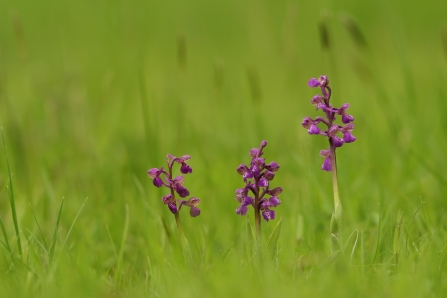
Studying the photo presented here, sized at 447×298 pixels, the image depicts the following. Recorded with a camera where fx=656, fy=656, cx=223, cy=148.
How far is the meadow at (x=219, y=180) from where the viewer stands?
2072 millimetres

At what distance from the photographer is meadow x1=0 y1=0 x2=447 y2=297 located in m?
2.07

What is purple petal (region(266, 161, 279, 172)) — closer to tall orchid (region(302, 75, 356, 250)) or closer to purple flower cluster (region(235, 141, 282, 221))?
purple flower cluster (region(235, 141, 282, 221))

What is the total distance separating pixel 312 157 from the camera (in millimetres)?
4066

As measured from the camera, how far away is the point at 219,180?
3961 millimetres

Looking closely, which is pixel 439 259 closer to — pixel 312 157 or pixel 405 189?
pixel 405 189

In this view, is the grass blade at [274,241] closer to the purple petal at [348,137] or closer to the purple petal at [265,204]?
the purple petal at [265,204]

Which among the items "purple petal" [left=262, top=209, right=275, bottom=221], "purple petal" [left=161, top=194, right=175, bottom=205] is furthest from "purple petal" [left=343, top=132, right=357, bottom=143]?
"purple petal" [left=161, top=194, right=175, bottom=205]

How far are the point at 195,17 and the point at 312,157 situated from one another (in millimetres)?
8444

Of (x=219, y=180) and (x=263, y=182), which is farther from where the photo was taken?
(x=219, y=180)

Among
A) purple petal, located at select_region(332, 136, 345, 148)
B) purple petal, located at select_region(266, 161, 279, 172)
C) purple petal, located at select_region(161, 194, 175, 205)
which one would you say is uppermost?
purple petal, located at select_region(332, 136, 345, 148)

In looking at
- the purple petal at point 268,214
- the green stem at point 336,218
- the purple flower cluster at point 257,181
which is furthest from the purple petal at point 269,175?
the green stem at point 336,218

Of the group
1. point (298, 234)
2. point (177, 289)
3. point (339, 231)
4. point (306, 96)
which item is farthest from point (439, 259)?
point (306, 96)

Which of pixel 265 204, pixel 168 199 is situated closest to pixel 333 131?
pixel 265 204

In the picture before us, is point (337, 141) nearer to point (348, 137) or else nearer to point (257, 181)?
point (348, 137)
